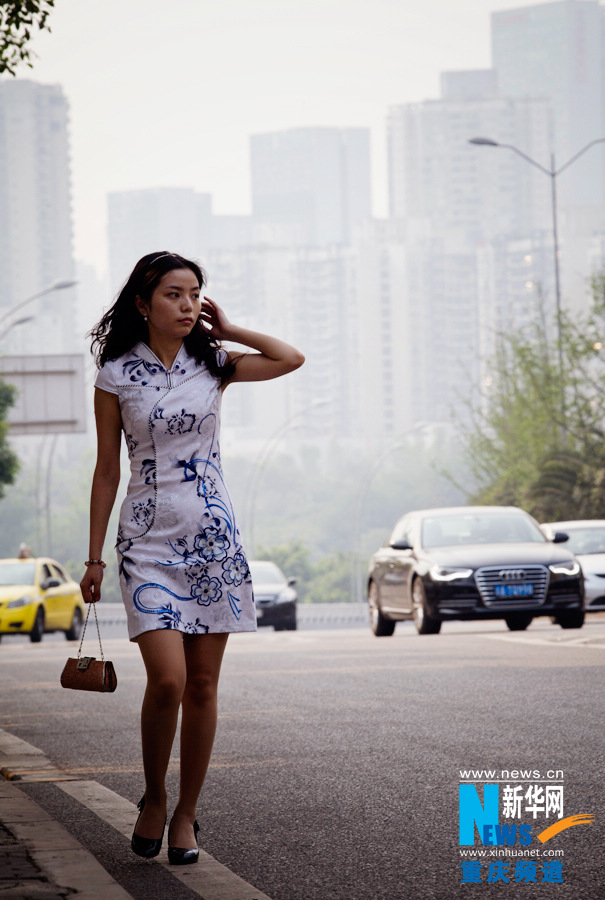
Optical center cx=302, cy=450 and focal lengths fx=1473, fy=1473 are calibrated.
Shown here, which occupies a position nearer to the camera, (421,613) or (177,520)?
(177,520)

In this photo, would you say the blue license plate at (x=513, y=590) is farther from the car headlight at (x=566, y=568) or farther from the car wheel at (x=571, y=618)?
the car wheel at (x=571, y=618)

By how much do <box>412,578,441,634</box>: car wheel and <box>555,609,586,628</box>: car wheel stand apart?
4.75 ft

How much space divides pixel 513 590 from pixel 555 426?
26161mm

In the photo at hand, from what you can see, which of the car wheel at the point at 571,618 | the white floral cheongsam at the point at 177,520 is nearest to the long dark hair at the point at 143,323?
the white floral cheongsam at the point at 177,520

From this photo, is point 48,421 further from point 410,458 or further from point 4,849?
point 410,458

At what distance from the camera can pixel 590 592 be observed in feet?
69.0

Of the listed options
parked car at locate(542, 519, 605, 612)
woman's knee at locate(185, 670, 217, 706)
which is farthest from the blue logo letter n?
→ parked car at locate(542, 519, 605, 612)

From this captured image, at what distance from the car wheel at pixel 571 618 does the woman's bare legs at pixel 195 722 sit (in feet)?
40.1

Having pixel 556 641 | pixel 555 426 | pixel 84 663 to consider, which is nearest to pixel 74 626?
pixel 556 641

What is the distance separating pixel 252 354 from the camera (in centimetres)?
509

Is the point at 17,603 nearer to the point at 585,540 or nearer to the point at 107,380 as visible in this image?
the point at 585,540

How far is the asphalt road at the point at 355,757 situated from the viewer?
180 inches

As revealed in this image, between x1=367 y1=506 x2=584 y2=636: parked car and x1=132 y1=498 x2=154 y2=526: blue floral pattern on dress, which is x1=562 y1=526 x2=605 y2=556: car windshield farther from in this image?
x1=132 y1=498 x2=154 y2=526: blue floral pattern on dress

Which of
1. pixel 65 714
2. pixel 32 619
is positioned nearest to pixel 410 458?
pixel 32 619
